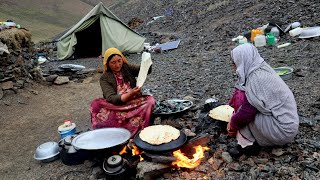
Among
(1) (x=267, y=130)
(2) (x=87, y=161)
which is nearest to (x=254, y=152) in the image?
(1) (x=267, y=130)

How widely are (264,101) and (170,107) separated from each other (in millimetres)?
1668

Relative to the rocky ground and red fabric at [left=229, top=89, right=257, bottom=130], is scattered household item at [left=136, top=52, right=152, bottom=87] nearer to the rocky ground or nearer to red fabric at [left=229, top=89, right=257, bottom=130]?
the rocky ground

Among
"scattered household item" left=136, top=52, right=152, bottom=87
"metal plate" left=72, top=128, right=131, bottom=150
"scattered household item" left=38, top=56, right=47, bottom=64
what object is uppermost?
"scattered household item" left=136, top=52, right=152, bottom=87

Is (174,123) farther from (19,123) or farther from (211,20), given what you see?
(211,20)

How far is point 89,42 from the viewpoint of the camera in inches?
435

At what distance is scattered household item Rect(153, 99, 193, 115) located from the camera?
3.80m

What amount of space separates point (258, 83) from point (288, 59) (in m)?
3.93

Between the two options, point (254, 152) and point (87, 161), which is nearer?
point (254, 152)

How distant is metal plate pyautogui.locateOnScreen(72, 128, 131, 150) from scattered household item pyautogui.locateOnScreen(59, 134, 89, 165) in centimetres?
14

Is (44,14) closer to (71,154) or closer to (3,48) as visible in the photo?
(3,48)

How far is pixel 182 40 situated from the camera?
10.7 metres

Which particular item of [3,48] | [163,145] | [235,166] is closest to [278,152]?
[235,166]

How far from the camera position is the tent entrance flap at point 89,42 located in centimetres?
1062

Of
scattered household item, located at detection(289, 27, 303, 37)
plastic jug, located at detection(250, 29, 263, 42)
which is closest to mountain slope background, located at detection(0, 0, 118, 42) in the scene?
plastic jug, located at detection(250, 29, 263, 42)
